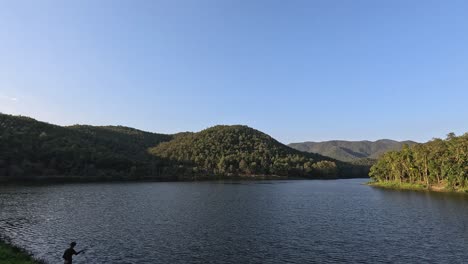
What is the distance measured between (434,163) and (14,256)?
141 metres

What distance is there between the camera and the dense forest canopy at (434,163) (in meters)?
120

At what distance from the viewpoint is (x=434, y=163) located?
13450 centimetres

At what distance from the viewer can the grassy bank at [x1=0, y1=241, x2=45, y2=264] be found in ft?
108

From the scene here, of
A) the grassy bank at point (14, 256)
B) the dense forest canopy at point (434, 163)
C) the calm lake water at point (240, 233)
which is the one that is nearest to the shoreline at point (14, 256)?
the grassy bank at point (14, 256)

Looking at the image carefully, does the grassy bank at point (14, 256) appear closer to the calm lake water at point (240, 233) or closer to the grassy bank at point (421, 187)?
the calm lake water at point (240, 233)

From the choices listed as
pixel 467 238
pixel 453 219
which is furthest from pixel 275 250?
pixel 453 219

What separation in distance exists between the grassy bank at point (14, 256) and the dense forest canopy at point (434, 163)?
12602 centimetres

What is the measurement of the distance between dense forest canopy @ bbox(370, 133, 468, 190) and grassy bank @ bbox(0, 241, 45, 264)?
12602cm

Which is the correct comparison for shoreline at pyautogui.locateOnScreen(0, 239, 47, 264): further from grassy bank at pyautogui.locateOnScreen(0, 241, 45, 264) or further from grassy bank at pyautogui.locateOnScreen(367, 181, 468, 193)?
grassy bank at pyautogui.locateOnScreen(367, 181, 468, 193)

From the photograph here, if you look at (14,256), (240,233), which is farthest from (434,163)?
(14,256)

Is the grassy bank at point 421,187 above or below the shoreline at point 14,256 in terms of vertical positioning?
above

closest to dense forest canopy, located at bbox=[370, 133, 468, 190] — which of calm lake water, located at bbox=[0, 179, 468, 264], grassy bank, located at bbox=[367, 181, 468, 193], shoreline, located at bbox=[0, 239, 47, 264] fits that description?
grassy bank, located at bbox=[367, 181, 468, 193]

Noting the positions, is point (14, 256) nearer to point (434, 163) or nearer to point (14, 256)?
point (14, 256)

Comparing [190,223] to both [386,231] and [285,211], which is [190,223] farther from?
[386,231]
